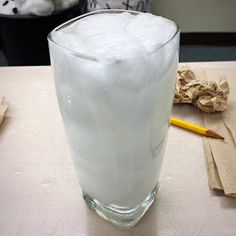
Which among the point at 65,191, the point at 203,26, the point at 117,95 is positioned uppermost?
the point at 117,95

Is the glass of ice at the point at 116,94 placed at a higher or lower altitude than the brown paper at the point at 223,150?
higher

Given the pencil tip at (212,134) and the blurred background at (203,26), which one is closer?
the pencil tip at (212,134)

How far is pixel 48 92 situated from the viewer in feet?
1.53

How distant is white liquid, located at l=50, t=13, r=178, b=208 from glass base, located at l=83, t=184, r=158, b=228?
17 millimetres

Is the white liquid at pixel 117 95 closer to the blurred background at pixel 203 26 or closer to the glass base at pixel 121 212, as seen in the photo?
the glass base at pixel 121 212

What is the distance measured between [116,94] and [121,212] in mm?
123

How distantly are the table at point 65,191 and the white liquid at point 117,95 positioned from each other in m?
0.04

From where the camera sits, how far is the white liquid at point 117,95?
0.67ft

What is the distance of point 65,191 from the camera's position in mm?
319

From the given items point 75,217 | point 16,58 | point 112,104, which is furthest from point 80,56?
point 16,58

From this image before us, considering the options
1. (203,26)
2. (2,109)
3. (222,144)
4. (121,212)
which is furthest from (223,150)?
(203,26)

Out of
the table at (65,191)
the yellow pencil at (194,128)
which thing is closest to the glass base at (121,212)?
the table at (65,191)

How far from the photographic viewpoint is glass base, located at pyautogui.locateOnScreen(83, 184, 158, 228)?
11.1 inches

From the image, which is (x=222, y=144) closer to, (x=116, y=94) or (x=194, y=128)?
(x=194, y=128)
